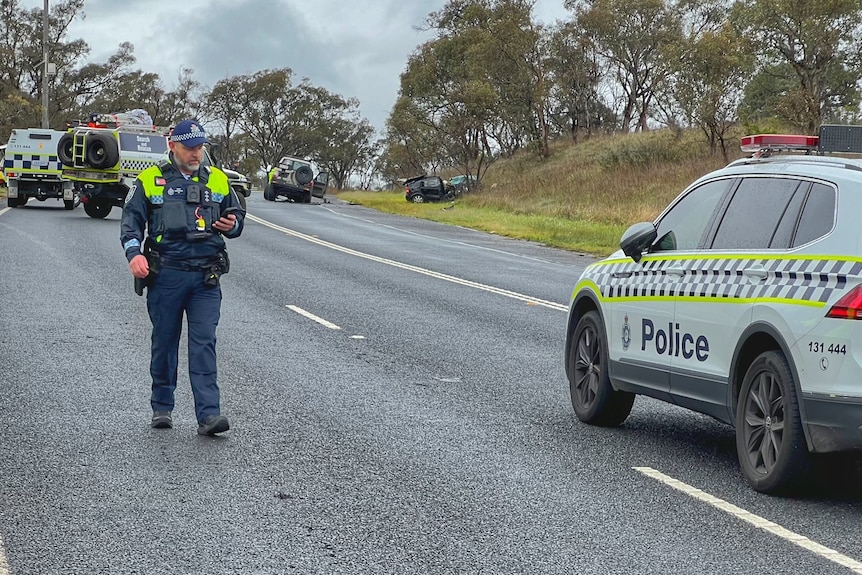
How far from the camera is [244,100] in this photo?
97562 millimetres

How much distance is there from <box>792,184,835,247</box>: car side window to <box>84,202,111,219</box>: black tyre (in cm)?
2843

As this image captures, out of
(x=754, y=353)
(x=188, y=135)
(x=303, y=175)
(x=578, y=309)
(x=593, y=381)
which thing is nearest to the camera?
(x=754, y=353)

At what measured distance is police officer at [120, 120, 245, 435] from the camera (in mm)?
7809

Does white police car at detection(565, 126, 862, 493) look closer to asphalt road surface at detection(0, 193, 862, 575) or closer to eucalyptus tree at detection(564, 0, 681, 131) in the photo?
asphalt road surface at detection(0, 193, 862, 575)

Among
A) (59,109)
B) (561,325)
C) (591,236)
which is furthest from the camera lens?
(59,109)

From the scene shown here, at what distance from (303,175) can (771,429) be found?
5210cm

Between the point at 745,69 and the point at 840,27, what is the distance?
3.63 meters

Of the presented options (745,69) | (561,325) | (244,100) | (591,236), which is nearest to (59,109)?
(244,100)

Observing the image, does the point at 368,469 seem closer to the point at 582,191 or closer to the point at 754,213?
the point at 754,213

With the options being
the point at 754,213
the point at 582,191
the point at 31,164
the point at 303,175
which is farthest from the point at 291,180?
the point at 754,213

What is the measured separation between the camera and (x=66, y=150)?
106 ft

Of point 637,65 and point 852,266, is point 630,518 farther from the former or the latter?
point 637,65

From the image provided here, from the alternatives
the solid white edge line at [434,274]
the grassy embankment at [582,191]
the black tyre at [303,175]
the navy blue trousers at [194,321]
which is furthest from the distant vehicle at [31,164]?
the navy blue trousers at [194,321]

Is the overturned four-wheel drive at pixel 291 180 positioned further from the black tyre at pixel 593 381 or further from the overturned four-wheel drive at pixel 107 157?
the black tyre at pixel 593 381
